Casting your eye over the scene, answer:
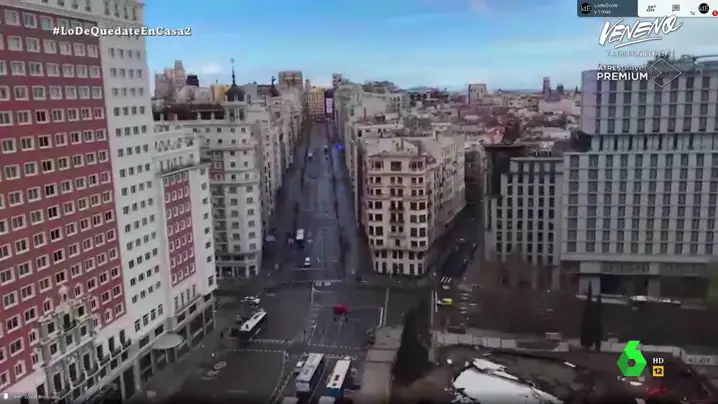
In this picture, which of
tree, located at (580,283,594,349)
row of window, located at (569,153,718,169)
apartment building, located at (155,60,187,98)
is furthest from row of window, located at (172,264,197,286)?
apartment building, located at (155,60,187,98)

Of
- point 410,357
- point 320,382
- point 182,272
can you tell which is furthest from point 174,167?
point 410,357

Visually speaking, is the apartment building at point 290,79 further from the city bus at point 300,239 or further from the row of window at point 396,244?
the row of window at point 396,244

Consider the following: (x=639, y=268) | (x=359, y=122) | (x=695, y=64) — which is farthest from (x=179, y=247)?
(x=359, y=122)

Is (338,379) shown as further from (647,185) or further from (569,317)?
(647,185)

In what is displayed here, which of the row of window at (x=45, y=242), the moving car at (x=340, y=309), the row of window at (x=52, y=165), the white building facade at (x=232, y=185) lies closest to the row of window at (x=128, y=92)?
the row of window at (x=52, y=165)

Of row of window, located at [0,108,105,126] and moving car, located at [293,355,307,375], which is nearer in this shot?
row of window, located at [0,108,105,126]

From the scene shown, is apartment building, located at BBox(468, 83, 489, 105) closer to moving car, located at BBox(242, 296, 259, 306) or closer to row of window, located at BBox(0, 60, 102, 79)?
moving car, located at BBox(242, 296, 259, 306)

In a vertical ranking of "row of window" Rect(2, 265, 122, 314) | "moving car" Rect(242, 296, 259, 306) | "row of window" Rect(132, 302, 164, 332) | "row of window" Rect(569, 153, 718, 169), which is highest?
"row of window" Rect(569, 153, 718, 169)
